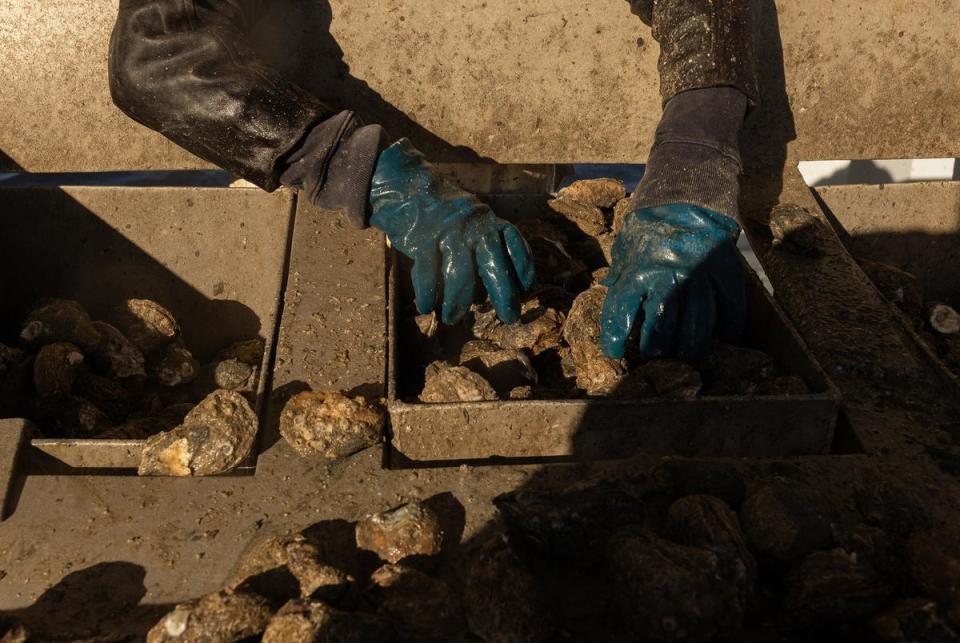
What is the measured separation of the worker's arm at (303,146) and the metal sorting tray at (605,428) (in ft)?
1.61

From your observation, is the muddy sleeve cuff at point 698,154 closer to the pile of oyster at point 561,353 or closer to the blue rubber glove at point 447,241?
the pile of oyster at point 561,353

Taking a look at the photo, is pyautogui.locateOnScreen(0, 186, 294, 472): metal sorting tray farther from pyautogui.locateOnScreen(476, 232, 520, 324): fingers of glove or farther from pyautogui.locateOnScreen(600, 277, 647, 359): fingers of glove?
pyautogui.locateOnScreen(600, 277, 647, 359): fingers of glove

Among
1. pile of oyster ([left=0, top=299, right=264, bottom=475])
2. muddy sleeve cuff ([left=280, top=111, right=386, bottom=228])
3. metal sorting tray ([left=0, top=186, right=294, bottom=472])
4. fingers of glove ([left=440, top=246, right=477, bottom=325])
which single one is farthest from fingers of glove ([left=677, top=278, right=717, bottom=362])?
metal sorting tray ([left=0, top=186, right=294, bottom=472])

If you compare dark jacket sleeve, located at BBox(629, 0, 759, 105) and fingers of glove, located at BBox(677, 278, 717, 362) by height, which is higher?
dark jacket sleeve, located at BBox(629, 0, 759, 105)

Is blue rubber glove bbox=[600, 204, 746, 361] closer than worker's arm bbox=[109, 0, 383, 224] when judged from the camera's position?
Yes

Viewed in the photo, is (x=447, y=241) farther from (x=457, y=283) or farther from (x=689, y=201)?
(x=689, y=201)

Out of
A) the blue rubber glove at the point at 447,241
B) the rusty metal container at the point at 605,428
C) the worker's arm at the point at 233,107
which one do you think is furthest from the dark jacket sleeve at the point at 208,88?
the rusty metal container at the point at 605,428

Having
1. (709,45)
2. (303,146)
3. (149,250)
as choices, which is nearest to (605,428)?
(303,146)

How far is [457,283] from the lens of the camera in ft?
7.89

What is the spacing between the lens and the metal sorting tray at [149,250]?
118 inches


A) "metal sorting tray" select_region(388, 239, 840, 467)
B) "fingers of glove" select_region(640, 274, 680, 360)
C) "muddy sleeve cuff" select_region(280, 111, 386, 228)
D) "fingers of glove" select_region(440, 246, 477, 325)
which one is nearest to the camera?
"metal sorting tray" select_region(388, 239, 840, 467)

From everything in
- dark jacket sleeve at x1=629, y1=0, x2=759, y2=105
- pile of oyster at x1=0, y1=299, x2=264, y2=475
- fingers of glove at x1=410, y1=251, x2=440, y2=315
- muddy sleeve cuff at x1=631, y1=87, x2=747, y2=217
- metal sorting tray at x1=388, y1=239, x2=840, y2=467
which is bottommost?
pile of oyster at x1=0, y1=299, x2=264, y2=475

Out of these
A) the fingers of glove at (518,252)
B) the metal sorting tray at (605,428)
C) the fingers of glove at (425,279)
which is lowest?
the metal sorting tray at (605,428)

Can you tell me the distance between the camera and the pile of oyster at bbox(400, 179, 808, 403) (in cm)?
214
